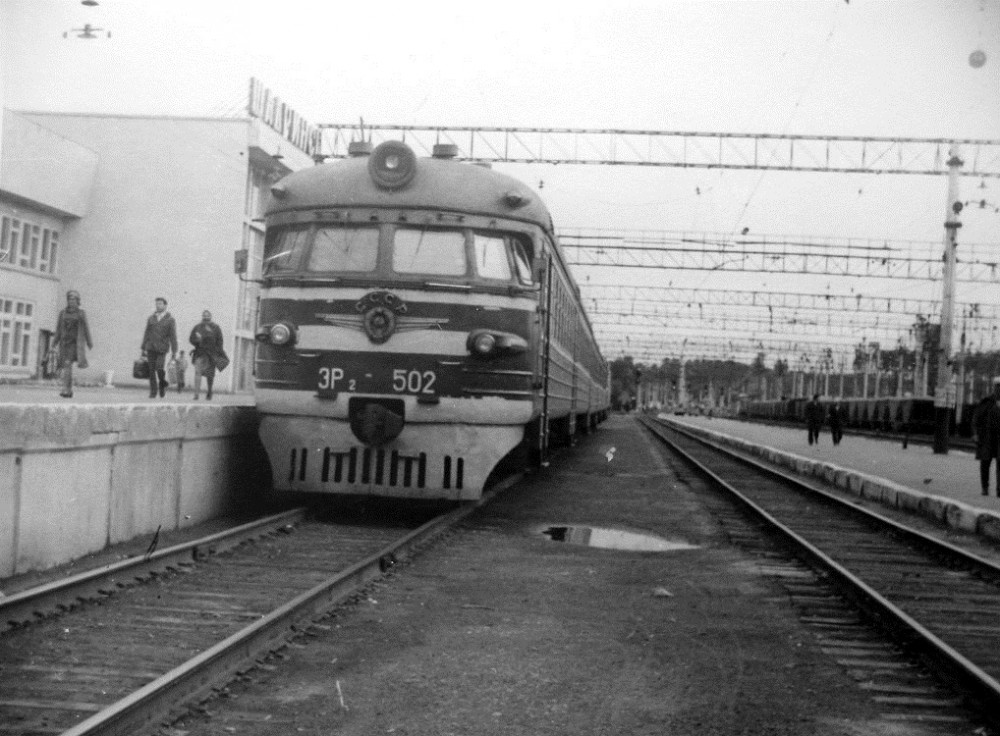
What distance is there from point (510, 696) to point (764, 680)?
4.00 feet

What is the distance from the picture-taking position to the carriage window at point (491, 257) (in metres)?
10.4

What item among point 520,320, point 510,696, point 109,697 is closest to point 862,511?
point 520,320

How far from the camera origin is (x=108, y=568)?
682 cm

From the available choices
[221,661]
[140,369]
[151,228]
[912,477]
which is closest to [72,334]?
[140,369]

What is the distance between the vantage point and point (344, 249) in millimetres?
10453

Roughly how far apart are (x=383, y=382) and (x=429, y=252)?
4.01ft

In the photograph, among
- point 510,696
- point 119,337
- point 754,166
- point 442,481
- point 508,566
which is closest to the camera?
point 510,696

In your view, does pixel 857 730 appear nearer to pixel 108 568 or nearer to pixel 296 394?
pixel 108 568

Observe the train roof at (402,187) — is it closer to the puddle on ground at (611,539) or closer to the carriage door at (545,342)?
the carriage door at (545,342)

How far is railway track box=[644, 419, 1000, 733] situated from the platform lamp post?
11.7m

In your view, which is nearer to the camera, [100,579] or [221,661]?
[221,661]

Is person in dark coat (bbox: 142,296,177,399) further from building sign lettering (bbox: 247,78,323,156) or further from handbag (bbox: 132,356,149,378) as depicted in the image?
building sign lettering (bbox: 247,78,323,156)

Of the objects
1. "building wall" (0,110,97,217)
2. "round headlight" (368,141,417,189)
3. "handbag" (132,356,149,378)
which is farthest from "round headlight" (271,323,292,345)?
"building wall" (0,110,97,217)

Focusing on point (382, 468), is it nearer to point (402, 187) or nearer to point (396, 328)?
point (396, 328)
